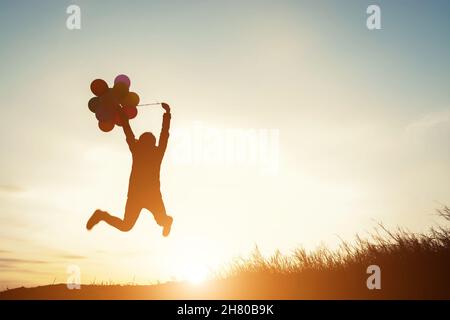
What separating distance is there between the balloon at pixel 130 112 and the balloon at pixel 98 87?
52 centimetres

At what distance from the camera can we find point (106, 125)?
8.51 metres

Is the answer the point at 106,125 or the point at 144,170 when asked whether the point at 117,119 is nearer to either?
the point at 106,125

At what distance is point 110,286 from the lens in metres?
11.2

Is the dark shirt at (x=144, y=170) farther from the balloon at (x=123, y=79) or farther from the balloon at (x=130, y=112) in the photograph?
the balloon at (x=123, y=79)

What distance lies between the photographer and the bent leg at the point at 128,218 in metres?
8.09

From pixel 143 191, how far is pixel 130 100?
1828 mm

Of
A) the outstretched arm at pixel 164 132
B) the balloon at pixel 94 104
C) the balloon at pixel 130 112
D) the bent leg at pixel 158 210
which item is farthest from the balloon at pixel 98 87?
the bent leg at pixel 158 210

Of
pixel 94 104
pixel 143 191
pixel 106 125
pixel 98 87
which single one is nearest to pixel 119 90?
pixel 98 87

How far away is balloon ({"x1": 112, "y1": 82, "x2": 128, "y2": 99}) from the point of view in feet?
28.7

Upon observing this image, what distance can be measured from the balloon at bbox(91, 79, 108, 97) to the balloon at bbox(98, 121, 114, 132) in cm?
58

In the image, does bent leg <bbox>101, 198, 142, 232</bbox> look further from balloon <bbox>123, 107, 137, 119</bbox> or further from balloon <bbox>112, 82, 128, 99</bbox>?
balloon <bbox>112, 82, 128, 99</bbox>

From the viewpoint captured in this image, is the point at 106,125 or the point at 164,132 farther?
the point at 106,125
